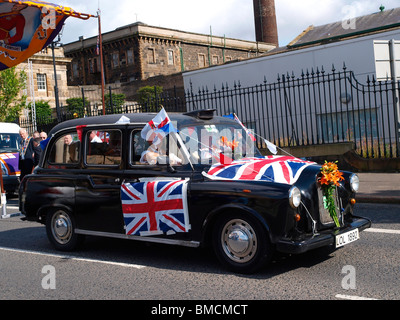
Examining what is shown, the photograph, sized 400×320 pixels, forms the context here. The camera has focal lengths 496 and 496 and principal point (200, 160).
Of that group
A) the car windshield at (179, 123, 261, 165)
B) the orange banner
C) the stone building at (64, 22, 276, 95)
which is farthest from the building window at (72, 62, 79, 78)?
the car windshield at (179, 123, 261, 165)

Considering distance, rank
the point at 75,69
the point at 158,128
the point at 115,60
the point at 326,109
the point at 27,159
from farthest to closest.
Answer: the point at 75,69
the point at 115,60
the point at 326,109
the point at 27,159
the point at 158,128

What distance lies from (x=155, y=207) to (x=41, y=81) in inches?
1848

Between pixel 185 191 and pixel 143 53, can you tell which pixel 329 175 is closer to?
pixel 185 191

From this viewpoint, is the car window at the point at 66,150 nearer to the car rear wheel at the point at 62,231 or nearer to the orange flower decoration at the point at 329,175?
the car rear wheel at the point at 62,231

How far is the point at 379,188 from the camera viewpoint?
11.5 metres

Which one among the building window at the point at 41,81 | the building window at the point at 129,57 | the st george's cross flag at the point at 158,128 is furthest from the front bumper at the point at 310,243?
the building window at the point at 129,57

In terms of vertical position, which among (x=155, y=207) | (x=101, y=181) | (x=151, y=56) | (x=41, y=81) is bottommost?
(x=155, y=207)

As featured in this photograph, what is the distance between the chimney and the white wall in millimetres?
40276

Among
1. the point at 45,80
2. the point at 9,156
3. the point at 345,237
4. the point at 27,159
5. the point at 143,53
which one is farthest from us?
the point at 143,53

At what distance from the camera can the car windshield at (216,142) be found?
6336 mm

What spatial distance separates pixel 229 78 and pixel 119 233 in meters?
18.6

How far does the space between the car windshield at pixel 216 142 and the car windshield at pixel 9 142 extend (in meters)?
11.2

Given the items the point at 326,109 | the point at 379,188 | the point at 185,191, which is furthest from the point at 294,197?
the point at 326,109

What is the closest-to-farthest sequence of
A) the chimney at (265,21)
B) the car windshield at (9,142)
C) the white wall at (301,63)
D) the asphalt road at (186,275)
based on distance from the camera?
the asphalt road at (186,275) < the car windshield at (9,142) < the white wall at (301,63) < the chimney at (265,21)
